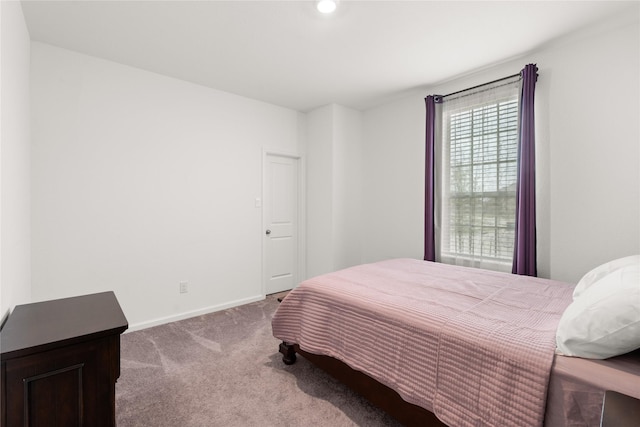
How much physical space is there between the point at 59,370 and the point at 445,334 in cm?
164

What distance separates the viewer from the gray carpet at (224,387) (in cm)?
171

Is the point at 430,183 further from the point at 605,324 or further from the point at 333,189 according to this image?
the point at 605,324

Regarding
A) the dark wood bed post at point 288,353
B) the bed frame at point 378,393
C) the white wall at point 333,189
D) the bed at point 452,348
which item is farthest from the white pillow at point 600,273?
the white wall at point 333,189

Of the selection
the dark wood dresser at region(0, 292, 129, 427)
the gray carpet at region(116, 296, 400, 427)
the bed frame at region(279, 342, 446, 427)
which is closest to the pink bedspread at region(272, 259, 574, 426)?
the bed frame at region(279, 342, 446, 427)

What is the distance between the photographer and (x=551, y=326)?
141 centimetres

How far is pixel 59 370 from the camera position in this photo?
1165 millimetres

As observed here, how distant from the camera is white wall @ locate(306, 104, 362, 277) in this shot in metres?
4.06

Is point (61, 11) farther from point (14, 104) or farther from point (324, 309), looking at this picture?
point (324, 309)

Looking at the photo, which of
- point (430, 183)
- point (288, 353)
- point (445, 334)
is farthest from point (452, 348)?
point (430, 183)

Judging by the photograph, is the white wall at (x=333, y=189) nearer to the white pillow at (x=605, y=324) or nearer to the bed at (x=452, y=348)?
the bed at (x=452, y=348)

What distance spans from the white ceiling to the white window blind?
0.43 m

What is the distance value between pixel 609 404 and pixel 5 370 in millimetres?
1976

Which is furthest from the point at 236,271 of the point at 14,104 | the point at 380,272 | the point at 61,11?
the point at 61,11

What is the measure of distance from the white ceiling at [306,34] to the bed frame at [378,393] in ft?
8.04
